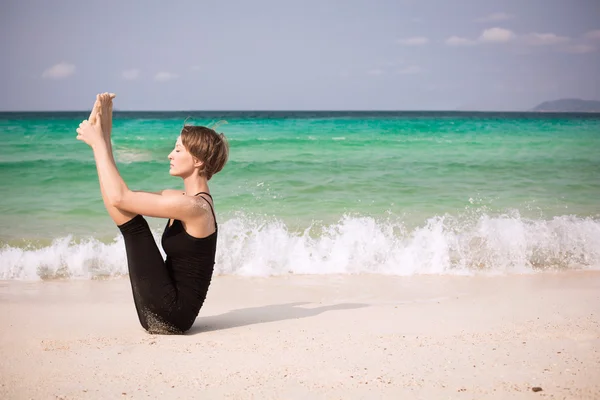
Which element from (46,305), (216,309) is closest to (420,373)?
(216,309)

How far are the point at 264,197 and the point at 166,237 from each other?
26.4 feet

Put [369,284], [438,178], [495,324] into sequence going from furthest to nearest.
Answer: [438,178] < [369,284] < [495,324]

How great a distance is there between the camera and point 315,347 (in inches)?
155

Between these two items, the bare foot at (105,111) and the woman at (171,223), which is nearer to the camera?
the woman at (171,223)

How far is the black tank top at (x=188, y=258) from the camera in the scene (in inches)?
160

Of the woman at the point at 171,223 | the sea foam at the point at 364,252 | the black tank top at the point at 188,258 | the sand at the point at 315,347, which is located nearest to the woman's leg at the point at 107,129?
the woman at the point at 171,223

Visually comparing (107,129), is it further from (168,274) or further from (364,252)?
Answer: (364,252)

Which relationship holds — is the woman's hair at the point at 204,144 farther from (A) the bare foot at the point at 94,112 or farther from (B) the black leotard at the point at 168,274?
(A) the bare foot at the point at 94,112

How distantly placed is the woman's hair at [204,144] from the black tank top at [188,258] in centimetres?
28

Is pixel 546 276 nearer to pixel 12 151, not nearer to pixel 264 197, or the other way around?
pixel 264 197

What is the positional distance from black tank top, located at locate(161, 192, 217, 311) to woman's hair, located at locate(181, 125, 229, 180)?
28 cm

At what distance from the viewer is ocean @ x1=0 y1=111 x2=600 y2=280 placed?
24.0ft

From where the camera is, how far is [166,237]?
4.13 meters

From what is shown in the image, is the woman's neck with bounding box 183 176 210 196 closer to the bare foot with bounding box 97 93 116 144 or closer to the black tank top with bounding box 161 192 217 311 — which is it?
the black tank top with bounding box 161 192 217 311
